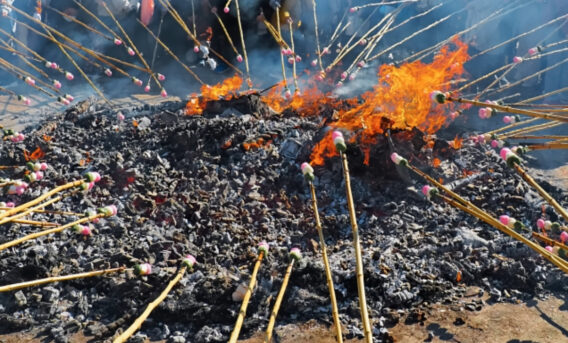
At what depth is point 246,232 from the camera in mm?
6754

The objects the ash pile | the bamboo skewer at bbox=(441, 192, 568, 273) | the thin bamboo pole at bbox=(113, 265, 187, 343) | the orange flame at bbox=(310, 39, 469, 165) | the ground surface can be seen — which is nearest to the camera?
the thin bamboo pole at bbox=(113, 265, 187, 343)

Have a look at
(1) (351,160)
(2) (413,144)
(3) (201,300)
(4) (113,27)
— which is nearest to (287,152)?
(1) (351,160)

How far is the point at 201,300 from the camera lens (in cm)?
543

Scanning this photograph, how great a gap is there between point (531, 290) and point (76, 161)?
30.9 feet

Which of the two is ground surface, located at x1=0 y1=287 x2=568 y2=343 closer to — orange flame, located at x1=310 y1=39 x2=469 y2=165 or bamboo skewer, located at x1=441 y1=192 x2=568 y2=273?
bamboo skewer, located at x1=441 y1=192 x2=568 y2=273

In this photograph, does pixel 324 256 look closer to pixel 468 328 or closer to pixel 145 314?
pixel 145 314

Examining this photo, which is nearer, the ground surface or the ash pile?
the ground surface

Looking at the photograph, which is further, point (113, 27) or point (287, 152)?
point (113, 27)

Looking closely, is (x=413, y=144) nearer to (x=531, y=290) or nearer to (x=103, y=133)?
(x=531, y=290)

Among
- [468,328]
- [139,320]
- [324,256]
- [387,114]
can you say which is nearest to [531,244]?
[324,256]

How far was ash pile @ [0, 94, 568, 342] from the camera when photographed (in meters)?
5.36

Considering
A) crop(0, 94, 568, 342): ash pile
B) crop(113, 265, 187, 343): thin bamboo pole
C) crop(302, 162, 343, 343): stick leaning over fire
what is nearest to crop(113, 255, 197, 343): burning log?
crop(113, 265, 187, 343): thin bamboo pole

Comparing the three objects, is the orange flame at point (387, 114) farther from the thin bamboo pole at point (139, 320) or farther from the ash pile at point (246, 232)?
the thin bamboo pole at point (139, 320)

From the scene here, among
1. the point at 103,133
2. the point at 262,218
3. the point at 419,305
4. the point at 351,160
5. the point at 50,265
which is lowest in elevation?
the point at 419,305
